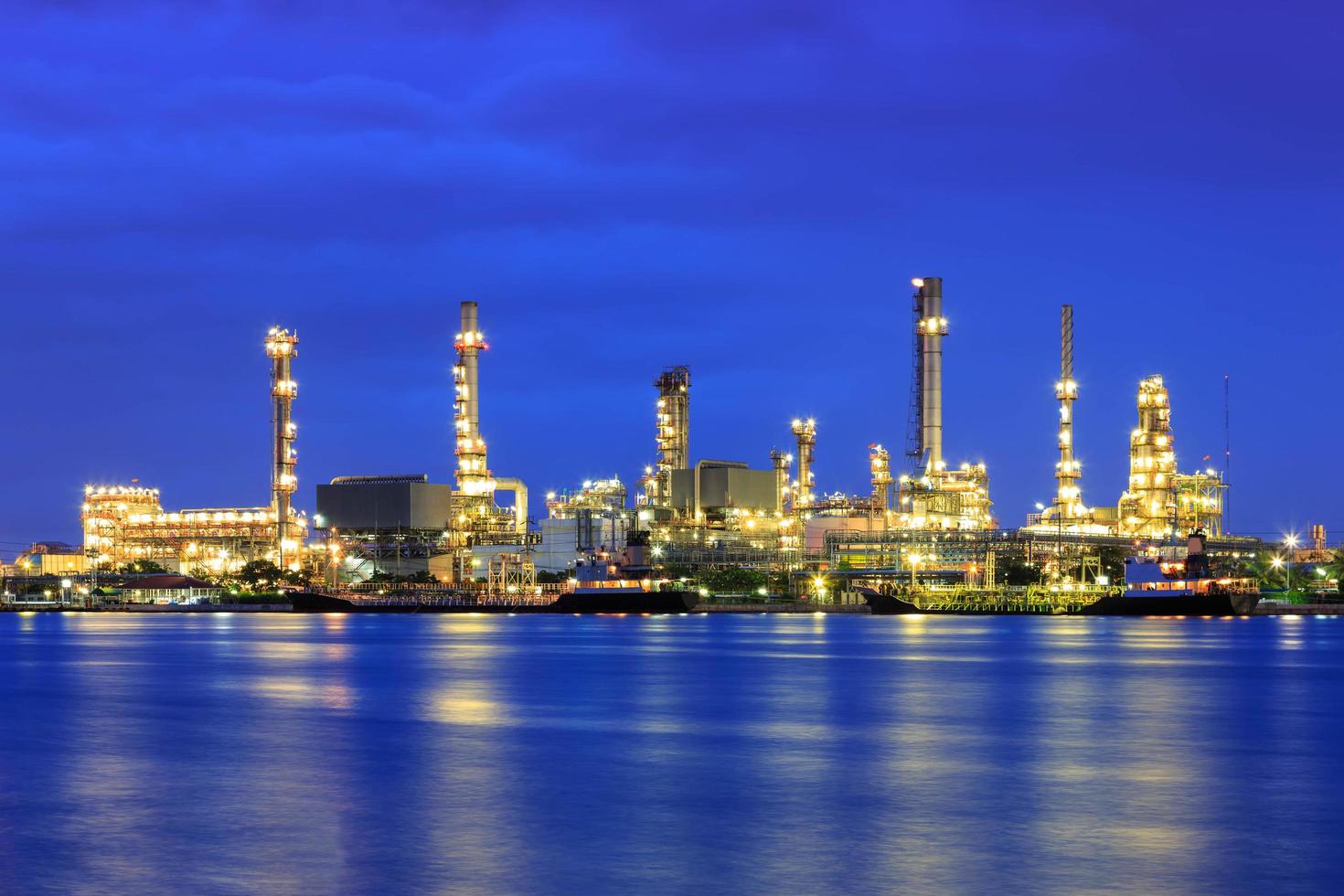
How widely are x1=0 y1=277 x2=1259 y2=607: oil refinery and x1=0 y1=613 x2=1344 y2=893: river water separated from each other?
99.3 meters

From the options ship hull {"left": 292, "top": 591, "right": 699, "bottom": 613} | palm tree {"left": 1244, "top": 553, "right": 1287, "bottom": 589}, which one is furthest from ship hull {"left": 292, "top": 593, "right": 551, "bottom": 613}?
palm tree {"left": 1244, "top": 553, "right": 1287, "bottom": 589}

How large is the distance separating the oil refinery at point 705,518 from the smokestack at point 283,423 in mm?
176

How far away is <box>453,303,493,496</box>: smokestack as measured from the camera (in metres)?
169

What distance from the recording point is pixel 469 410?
169375mm

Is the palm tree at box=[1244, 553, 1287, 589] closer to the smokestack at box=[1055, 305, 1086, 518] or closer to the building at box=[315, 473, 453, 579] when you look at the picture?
the smokestack at box=[1055, 305, 1086, 518]

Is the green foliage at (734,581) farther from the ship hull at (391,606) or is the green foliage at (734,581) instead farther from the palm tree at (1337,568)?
the palm tree at (1337,568)

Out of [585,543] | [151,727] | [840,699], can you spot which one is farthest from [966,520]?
[151,727]

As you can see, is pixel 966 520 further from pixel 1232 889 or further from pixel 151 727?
pixel 1232 889

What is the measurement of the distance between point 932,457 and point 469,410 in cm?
4571

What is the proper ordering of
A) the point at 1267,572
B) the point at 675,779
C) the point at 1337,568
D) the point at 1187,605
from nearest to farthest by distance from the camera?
the point at 675,779 → the point at 1187,605 → the point at 1337,568 → the point at 1267,572

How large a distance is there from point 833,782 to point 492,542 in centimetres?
14924

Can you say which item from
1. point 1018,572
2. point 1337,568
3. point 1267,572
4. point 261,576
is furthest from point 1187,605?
point 261,576

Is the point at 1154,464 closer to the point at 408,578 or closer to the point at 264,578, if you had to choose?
the point at 408,578

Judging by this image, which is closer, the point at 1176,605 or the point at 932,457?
the point at 1176,605
